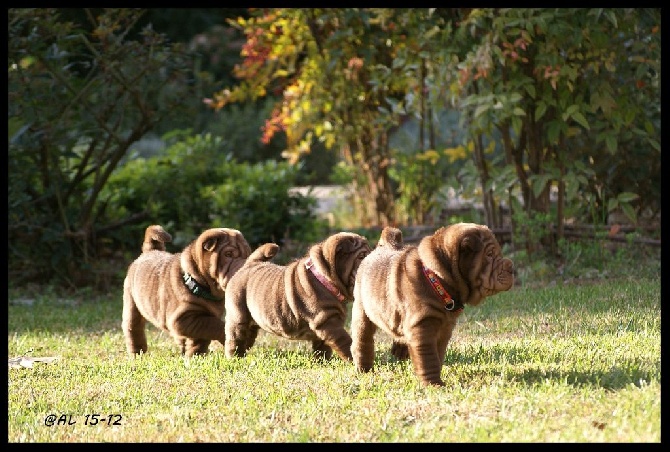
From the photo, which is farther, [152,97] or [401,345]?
[152,97]

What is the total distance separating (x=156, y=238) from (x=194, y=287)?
2.78 ft

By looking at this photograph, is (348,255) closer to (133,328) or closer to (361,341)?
(361,341)

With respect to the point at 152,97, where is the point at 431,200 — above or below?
below

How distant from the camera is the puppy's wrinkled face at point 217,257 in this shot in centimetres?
612

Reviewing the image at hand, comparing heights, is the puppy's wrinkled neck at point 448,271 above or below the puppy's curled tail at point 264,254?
above

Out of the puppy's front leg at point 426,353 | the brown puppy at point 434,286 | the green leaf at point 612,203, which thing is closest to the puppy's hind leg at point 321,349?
the brown puppy at point 434,286

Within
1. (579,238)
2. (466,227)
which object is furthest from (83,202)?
(466,227)

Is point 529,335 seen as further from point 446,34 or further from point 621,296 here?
point 446,34

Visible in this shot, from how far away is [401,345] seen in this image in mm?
5699

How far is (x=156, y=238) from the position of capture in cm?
688

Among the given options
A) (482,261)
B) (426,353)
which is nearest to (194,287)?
(426,353)

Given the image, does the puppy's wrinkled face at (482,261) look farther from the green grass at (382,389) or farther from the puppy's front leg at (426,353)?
the green grass at (382,389)
